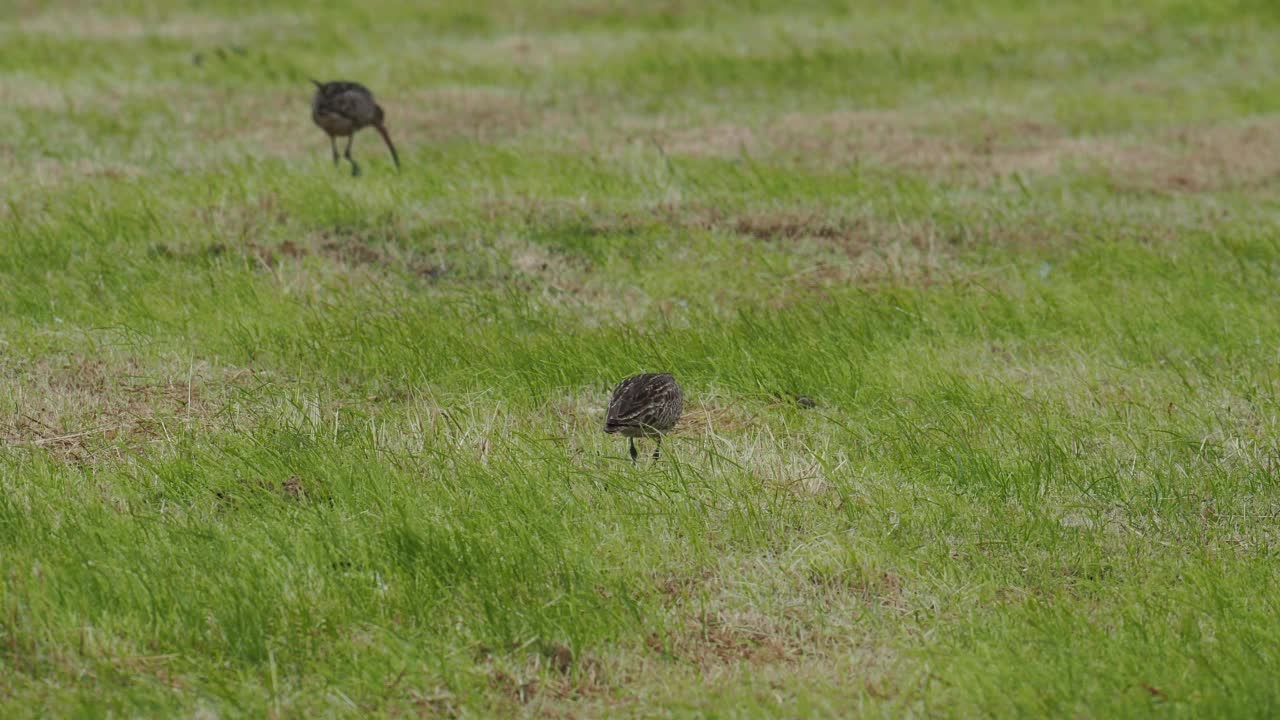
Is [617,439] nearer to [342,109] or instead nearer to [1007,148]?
[342,109]

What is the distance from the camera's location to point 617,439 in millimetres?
6680

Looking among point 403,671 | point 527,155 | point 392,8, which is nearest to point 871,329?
point 403,671

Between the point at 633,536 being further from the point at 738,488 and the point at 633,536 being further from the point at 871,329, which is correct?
the point at 871,329

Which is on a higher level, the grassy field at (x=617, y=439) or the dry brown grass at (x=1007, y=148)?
the grassy field at (x=617, y=439)

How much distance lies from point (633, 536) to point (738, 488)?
0.66m

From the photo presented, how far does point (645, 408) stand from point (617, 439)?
55 cm

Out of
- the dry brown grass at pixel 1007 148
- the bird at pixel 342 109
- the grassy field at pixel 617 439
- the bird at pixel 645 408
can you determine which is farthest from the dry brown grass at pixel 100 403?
the dry brown grass at pixel 1007 148

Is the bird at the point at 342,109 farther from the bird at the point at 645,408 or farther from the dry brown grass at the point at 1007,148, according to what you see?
the bird at the point at 645,408

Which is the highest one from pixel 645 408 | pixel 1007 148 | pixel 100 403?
pixel 645 408

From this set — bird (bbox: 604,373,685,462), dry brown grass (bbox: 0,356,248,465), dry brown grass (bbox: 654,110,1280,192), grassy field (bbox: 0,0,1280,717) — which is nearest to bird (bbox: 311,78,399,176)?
grassy field (bbox: 0,0,1280,717)

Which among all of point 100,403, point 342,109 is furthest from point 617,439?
point 342,109

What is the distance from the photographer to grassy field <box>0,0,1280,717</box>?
15.5 ft

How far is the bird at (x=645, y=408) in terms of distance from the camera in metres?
6.10

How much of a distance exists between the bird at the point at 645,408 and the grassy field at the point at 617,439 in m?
0.19
